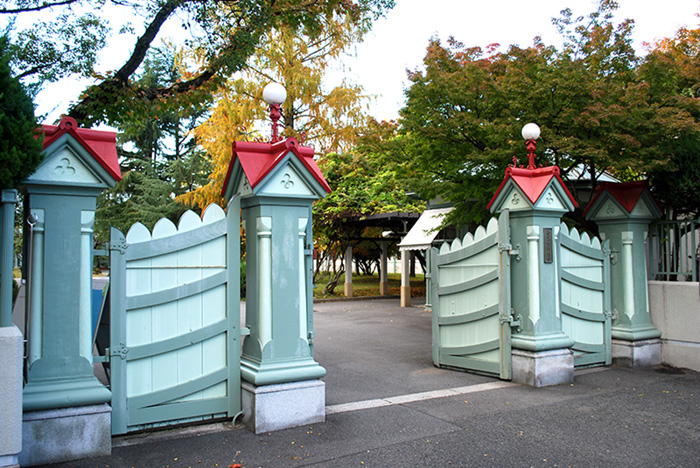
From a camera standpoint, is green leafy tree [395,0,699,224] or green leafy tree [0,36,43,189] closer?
green leafy tree [0,36,43,189]

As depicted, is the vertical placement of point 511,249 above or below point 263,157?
below

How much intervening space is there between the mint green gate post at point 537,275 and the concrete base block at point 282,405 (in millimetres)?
2960

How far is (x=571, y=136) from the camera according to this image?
27.9 feet

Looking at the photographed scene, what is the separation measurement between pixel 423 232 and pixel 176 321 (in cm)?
1362

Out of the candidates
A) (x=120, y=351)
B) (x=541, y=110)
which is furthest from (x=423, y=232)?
(x=120, y=351)

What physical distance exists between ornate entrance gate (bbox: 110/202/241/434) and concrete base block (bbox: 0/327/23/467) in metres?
1.19

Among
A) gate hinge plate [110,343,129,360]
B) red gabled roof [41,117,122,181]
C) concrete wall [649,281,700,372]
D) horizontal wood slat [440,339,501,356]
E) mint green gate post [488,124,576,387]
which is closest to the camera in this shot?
red gabled roof [41,117,122,181]

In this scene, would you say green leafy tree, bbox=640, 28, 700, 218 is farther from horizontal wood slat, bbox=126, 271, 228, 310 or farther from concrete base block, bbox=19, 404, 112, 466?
concrete base block, bbox=19, 404, 112, 466

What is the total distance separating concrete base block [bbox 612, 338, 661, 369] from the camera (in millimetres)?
8102

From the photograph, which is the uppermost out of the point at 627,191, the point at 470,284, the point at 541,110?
the point at 541,110

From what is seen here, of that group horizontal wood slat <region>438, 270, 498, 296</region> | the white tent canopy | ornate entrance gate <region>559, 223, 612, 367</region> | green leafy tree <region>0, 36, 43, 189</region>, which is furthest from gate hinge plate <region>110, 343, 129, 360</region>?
the white tent canopy

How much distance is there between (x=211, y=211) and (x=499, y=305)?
13.0 ft

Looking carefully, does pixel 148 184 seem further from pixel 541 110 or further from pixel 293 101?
pixel 541 110

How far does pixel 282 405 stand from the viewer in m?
5.08
